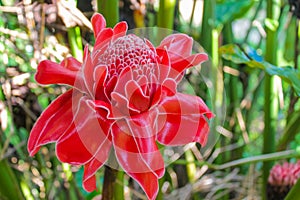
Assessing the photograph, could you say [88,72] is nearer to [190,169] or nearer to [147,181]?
[147,181]

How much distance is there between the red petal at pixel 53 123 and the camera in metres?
0.33

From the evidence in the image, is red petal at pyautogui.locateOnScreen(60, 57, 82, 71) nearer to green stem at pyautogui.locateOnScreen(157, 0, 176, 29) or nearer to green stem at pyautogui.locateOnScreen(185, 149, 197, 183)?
green stem at pyautogui.locateOnScreen(157, 0, 176, 29)

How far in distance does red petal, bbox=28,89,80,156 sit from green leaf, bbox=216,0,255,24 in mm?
408

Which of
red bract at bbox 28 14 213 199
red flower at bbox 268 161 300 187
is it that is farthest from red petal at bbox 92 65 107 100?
red flower at bbox 268 161 300 187

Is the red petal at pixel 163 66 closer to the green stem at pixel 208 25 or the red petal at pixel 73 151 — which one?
the red petal at pixel 73 151

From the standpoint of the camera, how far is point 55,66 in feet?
1.10

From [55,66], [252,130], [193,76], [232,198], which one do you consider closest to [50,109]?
[55,66]

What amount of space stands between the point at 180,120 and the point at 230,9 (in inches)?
16.1

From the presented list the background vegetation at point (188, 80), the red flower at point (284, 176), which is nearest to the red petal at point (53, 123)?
the background vegetation at point (188, 80)

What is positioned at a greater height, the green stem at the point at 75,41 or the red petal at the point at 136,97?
the red petal at the point at 136,97

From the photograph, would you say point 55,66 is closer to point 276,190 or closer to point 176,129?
point 176,129

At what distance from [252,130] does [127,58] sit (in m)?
0.60

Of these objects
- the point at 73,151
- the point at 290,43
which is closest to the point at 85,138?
the point at 73,151

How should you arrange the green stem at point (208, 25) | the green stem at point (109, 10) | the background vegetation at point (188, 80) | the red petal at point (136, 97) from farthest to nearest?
the green stem at point (208, 25) → the background vegetation at point (188, 80) → the green stem at point (109, 10) → the red petal at point (136, 97)
